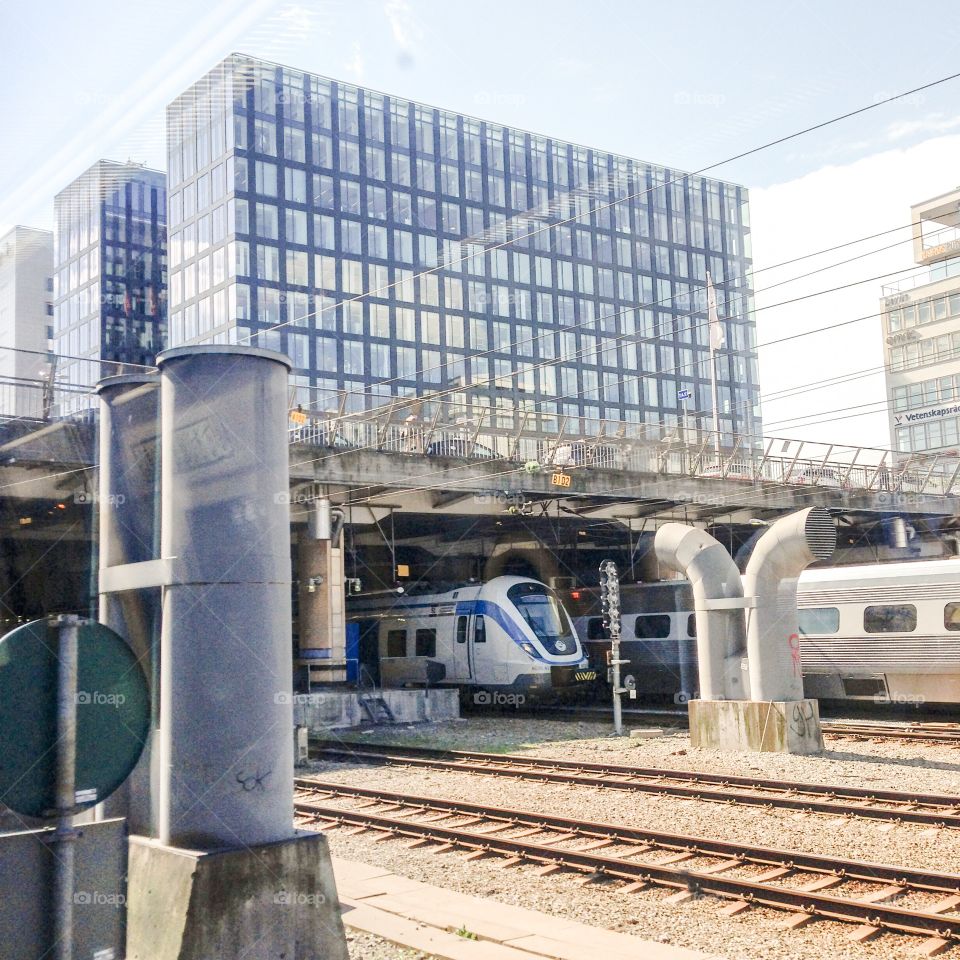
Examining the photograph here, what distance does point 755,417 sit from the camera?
95750 millimetres

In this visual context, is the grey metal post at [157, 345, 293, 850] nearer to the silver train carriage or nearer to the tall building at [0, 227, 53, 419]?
the tall building at [0, 227, 53, 419]

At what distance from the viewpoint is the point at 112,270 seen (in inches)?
3327

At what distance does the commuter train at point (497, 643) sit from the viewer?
2655cm

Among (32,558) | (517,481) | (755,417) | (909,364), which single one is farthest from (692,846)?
(755,417)

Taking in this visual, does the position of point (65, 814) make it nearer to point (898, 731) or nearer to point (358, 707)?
point (898, 731)

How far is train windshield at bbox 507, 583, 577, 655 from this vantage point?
88.0ft

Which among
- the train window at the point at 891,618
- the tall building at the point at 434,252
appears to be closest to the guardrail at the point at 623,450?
the train window at the point at 891,618

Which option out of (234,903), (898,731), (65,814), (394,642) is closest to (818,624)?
(898,731)

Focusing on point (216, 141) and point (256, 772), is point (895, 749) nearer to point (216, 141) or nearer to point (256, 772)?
point (256, 772)

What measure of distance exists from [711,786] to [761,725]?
11.5 feet

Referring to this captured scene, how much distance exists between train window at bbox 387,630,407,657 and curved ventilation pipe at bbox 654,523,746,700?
12726 millimetres

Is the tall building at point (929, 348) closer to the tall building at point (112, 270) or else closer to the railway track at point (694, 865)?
the tall building at point (112, 270)

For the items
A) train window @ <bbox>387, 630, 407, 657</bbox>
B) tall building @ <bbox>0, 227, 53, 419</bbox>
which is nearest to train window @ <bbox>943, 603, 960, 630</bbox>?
train window @ <bbox>387, 630, 407, 657</bbox>

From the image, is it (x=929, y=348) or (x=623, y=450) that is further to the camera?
(x=929, y=348)
